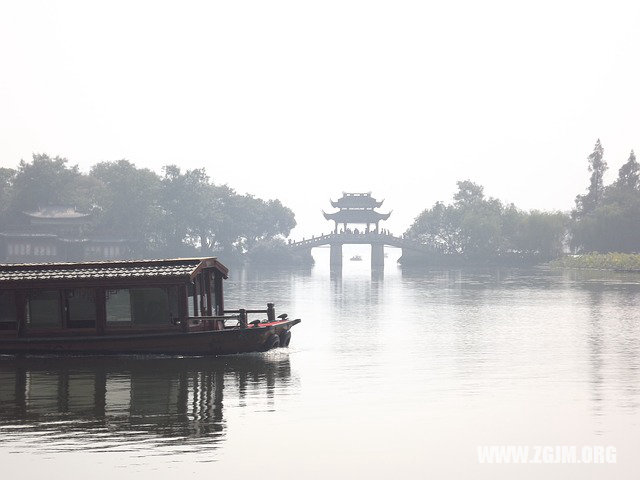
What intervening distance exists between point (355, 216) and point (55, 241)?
35.6 meters

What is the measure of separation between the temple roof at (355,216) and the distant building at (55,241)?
27.0m

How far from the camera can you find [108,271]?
2381cm

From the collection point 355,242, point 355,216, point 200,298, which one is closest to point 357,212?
point 355,216

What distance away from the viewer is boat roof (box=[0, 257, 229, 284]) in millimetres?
23406

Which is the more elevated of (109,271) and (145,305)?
(109,271)

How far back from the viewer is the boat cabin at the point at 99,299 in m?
23.6

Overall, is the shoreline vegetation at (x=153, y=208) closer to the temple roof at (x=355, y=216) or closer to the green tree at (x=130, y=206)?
the green tree at (x=130, y=206)

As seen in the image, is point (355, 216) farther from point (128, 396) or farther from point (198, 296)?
point (128, 396)

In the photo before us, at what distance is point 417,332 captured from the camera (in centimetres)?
3378

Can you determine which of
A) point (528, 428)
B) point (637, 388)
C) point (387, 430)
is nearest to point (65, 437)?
point (387, 430)

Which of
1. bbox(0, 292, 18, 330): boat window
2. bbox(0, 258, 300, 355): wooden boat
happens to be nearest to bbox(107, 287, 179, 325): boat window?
bbox(0, 258, 300, 355): wooden boat

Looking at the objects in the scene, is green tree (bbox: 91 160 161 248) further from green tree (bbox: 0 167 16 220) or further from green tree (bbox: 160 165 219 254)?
green tree (bbox: 0 167 16 220)

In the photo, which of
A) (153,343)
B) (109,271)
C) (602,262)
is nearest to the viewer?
(153,343)

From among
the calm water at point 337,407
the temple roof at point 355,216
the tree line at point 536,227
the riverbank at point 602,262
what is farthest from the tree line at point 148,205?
the calm water at point 337,407
